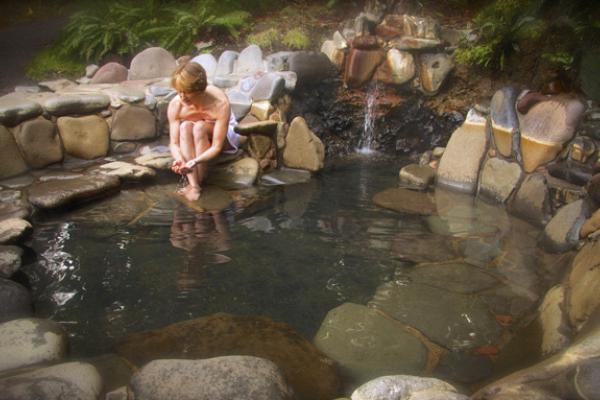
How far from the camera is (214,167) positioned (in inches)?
222

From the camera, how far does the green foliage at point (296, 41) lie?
299 inches

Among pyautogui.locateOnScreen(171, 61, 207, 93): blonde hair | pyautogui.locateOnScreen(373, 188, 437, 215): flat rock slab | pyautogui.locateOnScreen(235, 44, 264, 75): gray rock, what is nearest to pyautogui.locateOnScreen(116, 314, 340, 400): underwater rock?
pyautogui.locateOnScreen(373, 188, 437, 215): flat rock slab

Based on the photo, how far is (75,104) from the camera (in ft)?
18.1

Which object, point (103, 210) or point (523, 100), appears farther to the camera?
point (523, 100)

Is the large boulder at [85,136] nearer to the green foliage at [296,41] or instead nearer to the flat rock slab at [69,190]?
the flat rock slab at [69,190]

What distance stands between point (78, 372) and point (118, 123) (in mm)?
3938

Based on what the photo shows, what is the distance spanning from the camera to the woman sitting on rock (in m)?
5.20

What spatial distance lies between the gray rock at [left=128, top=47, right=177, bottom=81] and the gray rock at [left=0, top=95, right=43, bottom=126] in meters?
1.84

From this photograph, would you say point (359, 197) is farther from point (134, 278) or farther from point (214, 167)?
point (134, 278)

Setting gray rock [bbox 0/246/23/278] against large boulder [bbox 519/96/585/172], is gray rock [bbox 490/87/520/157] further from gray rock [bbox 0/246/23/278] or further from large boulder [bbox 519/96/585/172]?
gray rock [bbox 0/246/23/278]

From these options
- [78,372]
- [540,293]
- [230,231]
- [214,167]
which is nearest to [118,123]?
[214,167]

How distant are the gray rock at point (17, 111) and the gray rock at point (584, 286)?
16.3ft

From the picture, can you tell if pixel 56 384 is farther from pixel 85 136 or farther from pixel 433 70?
pixel 433 70

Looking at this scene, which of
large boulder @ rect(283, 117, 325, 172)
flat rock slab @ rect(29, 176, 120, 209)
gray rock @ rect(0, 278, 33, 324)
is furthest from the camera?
large boulder @ rect(283, 117, 325, 172)
